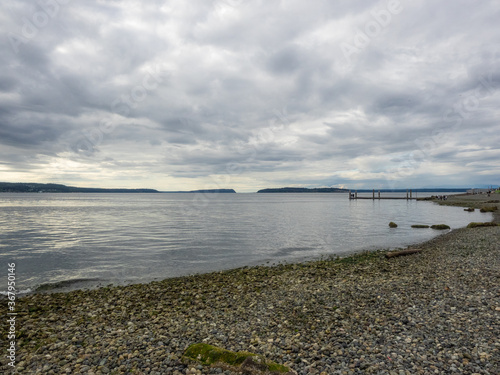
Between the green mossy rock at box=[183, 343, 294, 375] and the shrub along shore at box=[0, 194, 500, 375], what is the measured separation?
201 mm

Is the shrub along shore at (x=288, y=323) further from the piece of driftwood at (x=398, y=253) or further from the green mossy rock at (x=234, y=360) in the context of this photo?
the piece of driftwood at (x=398, y=253)

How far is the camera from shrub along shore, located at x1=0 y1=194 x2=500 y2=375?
6648 millimetres

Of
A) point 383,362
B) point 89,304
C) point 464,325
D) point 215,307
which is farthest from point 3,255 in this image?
point 464,325

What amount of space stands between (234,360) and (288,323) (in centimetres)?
302

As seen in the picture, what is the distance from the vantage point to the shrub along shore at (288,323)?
6.65m

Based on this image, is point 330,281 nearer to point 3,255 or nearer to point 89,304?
point 89,304

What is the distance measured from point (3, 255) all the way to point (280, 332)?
2639 cm

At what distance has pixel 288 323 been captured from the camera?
898cm

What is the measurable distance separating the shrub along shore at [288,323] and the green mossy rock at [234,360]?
0.20 meters
